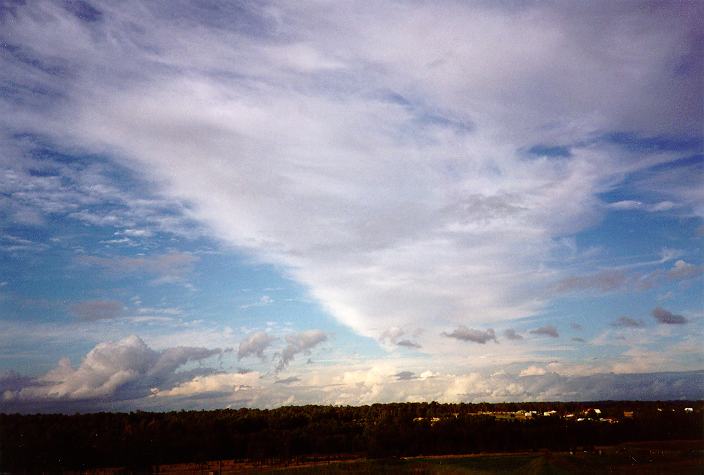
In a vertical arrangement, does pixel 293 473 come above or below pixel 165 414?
below

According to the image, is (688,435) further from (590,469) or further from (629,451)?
(590,469)

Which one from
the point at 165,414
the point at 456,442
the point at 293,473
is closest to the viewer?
the point at 293,473

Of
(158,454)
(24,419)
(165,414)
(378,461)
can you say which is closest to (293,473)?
(378,461)

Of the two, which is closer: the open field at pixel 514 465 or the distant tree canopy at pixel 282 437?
the open field at pixel 514 465

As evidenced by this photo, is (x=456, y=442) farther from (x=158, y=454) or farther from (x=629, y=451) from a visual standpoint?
(x=158, y=454)

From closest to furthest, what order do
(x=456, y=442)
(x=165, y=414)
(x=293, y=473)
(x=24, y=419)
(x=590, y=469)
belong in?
(x=590, y=469) < (x=293, y=473) < (x=24, y=419) < (x=456, y=442) < (x=165, y=414)

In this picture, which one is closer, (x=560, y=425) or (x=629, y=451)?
(x=629, y=451)

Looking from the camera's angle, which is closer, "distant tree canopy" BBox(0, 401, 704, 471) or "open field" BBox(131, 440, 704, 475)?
"open field" BBox(131, 440, 704, 475)

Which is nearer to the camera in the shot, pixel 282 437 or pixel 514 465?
pixel 514 465
